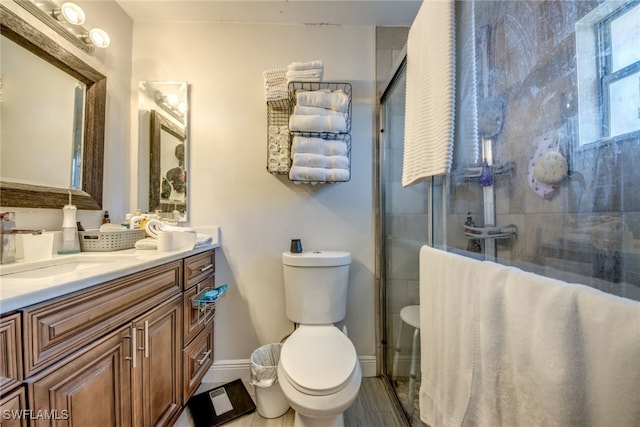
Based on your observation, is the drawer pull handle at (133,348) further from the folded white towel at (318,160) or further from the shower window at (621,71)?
the shower window at (621,71)

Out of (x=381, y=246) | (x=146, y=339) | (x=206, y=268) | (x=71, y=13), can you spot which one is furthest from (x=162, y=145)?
(x=381, y=246)

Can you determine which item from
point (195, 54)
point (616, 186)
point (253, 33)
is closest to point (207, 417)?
point (616, 186)

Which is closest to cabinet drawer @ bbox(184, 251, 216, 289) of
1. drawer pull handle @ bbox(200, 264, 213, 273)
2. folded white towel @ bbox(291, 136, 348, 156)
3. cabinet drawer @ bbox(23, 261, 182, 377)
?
drawer pull handle @ bbox(200, 264, 213, 273)

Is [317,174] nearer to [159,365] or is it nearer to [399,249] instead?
[399,249]

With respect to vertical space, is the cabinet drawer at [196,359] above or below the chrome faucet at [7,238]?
below

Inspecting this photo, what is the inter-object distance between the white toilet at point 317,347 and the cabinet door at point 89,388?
0.55 metres

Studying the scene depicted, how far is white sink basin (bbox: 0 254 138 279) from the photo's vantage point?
79cm

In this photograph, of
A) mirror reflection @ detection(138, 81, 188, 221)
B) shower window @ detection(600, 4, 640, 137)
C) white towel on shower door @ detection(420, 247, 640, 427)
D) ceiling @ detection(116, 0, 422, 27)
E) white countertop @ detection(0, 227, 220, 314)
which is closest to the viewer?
white towel on shower door @ detection(420, 247, 640, 427)

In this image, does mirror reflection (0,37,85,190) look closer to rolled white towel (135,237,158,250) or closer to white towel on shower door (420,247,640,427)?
rolled white towel (135,237,158,250)

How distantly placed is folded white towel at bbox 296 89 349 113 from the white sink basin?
1.15 metres

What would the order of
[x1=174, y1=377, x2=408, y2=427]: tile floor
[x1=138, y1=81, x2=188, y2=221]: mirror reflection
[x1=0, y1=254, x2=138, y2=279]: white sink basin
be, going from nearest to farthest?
[x1=0, y1=254, x2=138, y2=279]: white sink basin → [x1=174, y1=377, x2=408, y2=427]: tile floor → [x1=138, y1=81, x2=188, y2=221]: mirror reflection

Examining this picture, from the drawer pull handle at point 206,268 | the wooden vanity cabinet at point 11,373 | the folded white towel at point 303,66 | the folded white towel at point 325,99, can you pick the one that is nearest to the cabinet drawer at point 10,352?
the wooden vanity cabinet at point 11,373

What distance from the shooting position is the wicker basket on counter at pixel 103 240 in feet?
3.74

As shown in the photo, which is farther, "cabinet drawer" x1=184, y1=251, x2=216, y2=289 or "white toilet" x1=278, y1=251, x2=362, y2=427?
"cabinet drawer" x1=184, y1=251, x2=216, y2=289
